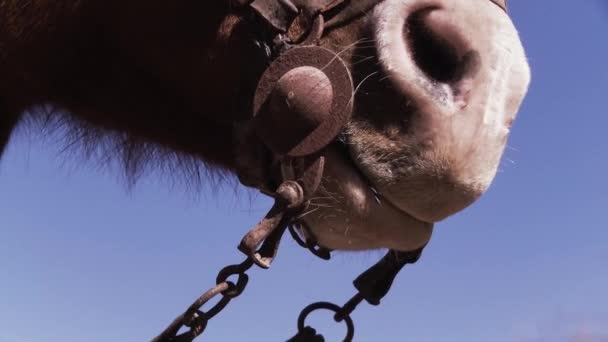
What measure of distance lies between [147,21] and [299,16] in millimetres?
436

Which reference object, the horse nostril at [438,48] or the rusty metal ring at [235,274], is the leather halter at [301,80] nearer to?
the horse nostril at [438,48]

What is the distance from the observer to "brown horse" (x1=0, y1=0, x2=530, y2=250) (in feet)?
5.41

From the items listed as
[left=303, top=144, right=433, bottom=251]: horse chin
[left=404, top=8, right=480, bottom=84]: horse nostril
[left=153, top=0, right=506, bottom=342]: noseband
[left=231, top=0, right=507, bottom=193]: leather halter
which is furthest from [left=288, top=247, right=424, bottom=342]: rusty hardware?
[left=404, top=8, right=480, bottom=84]: horse nostril

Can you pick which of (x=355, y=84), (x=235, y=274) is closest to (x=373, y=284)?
(x=235, y=274)

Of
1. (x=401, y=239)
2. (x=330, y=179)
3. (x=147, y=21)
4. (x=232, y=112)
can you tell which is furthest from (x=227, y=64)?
(x=401, y=239)

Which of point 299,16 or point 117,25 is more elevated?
point 117,25

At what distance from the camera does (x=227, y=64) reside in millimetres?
1963

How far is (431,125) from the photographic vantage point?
1.64 m

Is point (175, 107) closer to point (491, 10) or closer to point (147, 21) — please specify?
point (147, 21)

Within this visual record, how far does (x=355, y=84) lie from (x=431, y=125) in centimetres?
22

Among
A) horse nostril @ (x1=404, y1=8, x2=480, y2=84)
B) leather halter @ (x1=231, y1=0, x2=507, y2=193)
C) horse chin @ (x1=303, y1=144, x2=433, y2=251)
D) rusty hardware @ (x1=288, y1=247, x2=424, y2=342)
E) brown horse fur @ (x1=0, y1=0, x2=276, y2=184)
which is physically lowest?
rusty hardware @ (x1=288, y1=247, x2=424, y2=342)

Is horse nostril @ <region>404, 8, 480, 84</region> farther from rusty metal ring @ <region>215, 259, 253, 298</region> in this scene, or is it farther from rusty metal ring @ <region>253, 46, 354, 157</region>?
rusty metal ring @ <region>215, 259, 253, 298</region>

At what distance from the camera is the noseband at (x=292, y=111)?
68.8 inches

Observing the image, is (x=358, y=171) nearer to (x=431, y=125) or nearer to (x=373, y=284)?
(x=431, y=125)
